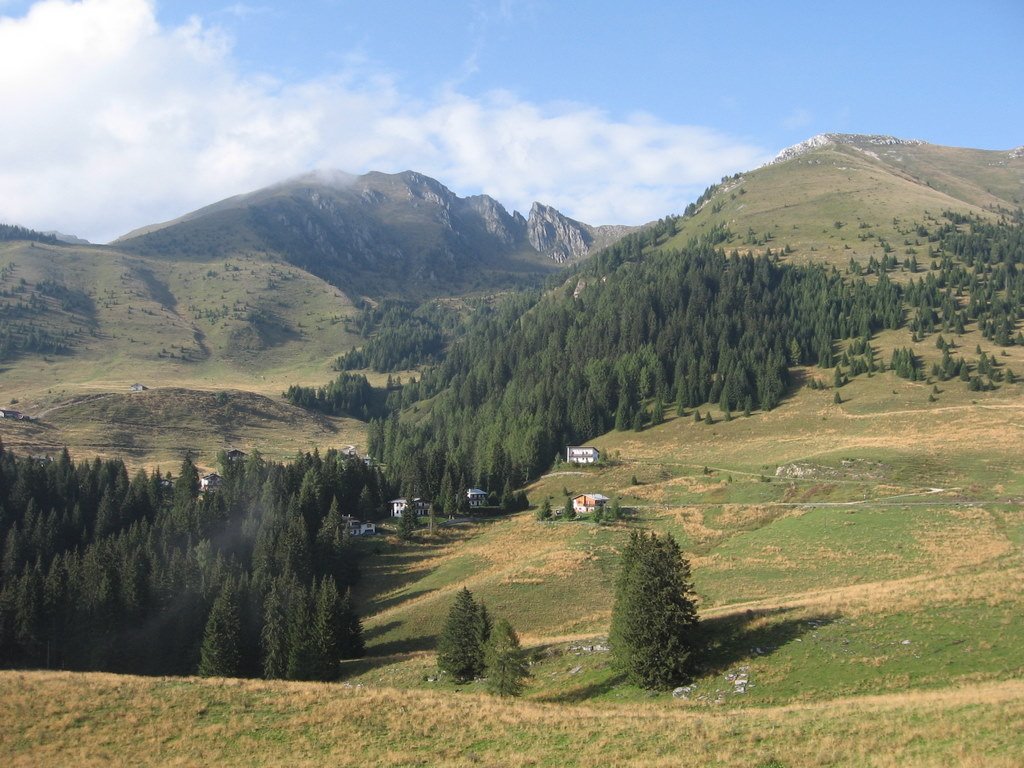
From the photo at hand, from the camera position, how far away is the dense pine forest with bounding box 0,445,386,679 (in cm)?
5944

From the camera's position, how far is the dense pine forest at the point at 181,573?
195 feet

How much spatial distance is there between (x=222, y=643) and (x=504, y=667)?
33.2 metres

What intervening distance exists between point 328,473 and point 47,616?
42.9 m

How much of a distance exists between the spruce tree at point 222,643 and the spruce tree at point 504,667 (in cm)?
3082

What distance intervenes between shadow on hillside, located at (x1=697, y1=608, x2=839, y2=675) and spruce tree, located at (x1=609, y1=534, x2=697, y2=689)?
3.40 ft

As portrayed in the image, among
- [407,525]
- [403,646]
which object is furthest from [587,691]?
[407,525]

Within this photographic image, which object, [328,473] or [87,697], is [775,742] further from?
[328,473]

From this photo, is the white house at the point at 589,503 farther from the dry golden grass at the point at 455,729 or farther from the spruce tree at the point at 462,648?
the dry golden grass at the point at 455,729

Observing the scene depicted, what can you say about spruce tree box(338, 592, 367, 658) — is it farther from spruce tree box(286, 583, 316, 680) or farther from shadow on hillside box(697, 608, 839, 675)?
shadow on hillside box(697, 608, 839, 675)

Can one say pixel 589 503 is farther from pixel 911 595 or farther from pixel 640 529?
pixel 911 595

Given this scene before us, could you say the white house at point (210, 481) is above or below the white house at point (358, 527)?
above

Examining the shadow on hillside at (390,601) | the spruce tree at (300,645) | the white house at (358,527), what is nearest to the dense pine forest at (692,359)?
the white house at (358,527)

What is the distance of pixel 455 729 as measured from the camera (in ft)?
93.1

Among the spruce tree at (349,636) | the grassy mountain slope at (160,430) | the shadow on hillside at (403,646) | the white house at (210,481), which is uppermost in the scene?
the grassy mountain slope at (160,430)
